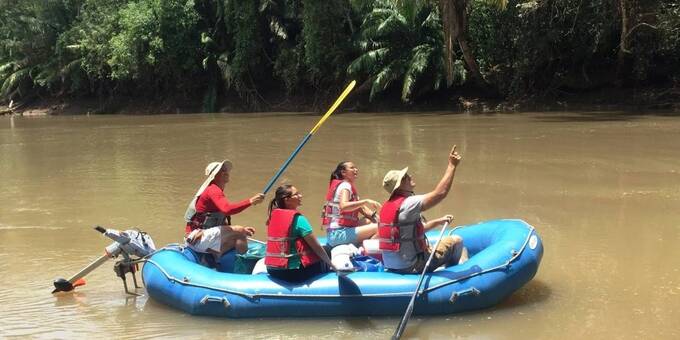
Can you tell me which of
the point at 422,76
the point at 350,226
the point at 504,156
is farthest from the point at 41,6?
the point at 350,226

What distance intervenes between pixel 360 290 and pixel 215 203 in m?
1.37

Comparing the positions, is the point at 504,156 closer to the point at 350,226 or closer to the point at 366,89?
the point at 350,226

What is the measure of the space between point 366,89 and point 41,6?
1931 cm

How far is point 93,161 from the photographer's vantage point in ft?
43.6

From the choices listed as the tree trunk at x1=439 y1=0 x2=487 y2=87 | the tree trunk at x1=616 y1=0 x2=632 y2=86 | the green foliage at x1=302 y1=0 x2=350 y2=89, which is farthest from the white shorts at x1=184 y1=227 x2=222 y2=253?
the green foliage at x1=302 y1=0 x2=350 y2=89

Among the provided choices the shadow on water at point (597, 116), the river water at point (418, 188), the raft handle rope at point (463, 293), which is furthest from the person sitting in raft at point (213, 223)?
the shadow on water at point (597, 116)

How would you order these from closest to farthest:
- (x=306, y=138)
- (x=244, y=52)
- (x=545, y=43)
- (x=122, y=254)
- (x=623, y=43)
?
(x=122, y=254), (x=306, y=138), (x=623, y=43), (x=545, y=43), (x=244, y=52)

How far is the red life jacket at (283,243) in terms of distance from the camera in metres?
4.65

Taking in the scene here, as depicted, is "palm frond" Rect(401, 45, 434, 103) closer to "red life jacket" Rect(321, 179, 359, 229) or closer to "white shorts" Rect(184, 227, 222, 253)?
"red life jacket" Rect(321, 179, 359, 229)

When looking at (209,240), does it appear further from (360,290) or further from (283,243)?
(360,290)

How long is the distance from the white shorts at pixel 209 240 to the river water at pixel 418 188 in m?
0.56

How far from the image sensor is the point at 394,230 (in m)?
4.76

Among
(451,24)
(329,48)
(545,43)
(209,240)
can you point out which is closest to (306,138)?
(209,240)

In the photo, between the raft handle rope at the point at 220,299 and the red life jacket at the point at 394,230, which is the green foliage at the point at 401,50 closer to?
the red life jacket at the point at 394,230
